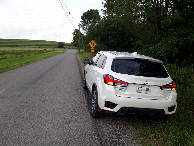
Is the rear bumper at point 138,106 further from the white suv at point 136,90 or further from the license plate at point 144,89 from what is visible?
the license plate at point 144,89

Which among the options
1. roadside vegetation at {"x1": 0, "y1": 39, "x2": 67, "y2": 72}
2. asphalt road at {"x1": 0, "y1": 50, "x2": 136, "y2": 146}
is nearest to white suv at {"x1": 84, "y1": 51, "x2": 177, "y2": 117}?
asphalt road at {"x1": 0, "y1": 50, "x2": 136, "y2": 146}

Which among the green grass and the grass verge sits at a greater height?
the grass verge

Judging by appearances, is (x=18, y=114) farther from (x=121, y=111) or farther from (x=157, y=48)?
(x=157, y=48)

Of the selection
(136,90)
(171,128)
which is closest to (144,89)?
(136,90)

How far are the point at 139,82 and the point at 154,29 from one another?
560 inches

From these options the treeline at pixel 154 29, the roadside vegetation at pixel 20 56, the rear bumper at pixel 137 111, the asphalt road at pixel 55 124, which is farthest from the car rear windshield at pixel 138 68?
the roadside vegetation at pixel 20 56

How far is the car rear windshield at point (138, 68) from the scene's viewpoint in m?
3.57

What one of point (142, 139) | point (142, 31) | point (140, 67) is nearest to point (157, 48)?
point (142, 31)

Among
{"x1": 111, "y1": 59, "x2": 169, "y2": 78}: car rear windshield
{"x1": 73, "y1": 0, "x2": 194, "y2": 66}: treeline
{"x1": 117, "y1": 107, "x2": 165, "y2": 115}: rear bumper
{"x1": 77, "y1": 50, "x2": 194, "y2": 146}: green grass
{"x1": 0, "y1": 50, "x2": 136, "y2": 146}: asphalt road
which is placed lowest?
{"x1": 77, "y1": 50, "x2": 194, "y2": 146}: green grass

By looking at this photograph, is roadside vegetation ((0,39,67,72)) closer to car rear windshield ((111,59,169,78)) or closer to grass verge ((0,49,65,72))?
grass verge ((0,49,65,72))

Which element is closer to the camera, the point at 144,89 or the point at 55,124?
the point at 144,89

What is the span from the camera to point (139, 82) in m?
3.38

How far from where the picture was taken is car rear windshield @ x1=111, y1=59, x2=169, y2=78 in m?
3.57

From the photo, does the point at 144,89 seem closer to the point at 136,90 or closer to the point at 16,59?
the point at 136,90
